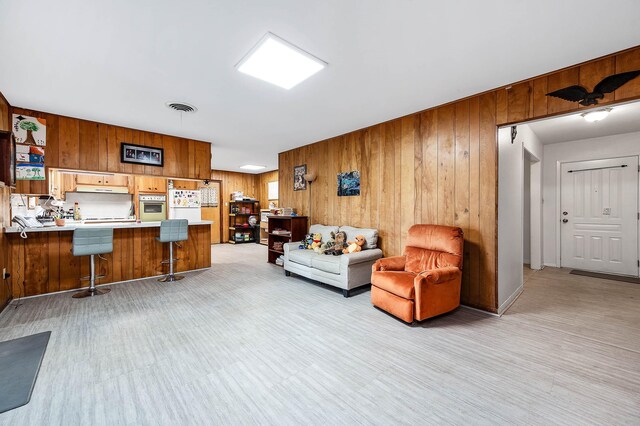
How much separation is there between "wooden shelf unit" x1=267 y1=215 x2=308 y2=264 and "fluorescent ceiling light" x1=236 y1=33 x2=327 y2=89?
2999mm

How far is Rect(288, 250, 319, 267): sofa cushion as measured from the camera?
4242mm

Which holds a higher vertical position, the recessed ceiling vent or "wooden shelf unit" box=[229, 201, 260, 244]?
the recessed ceiling vent

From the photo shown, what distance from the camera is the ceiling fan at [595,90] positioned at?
2.27 m

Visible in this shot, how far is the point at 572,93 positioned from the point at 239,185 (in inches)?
353

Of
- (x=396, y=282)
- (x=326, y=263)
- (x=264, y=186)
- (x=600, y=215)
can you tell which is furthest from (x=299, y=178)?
(x=600, y=215)

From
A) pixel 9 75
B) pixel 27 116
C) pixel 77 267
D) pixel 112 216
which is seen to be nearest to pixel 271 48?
pixel 9 75

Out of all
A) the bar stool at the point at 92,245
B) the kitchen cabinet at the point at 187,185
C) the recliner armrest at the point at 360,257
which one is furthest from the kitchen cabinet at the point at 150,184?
the recliner armrest at the point at 360,257

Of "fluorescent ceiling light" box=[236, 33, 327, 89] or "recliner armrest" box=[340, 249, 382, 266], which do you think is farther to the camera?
"recliner armrest" box=[340, 249, 382, 266]

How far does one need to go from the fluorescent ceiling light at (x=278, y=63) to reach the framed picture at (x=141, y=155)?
305 cm

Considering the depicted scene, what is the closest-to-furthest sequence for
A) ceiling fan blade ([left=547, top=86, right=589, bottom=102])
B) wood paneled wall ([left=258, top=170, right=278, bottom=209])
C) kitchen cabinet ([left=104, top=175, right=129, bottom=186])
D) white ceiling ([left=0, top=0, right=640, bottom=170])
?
white ceiling ([left=0, top=0, right=640, bottom=170])
ceiling fan blade ([left=547, top=86, right=589, bottom=102])
kitchen cabinet ([left=104, top=175, right=129, bottom=186])
wood paneled wall ([left=258, top=170, right=278, bottom=209])

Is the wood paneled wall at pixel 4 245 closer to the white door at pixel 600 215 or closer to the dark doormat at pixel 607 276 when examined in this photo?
the dark doormat at pixel 607 276

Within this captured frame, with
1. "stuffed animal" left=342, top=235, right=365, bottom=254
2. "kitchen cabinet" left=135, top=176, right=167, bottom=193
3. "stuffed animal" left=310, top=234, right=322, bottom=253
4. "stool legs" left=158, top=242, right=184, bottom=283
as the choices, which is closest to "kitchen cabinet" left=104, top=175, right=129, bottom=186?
"kitchen cabinet" left=135, top=176, right=167, bottom=193

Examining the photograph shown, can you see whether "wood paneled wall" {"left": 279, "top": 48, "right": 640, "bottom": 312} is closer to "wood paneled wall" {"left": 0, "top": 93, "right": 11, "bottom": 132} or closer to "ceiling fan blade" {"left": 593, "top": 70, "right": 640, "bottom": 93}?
"ceiling fan blade" {"left": 593, "top": 70, "right": 640, "bottom": 93}

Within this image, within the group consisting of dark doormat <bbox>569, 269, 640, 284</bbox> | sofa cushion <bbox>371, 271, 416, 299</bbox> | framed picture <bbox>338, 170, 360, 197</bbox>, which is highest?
framed picture <bbox>338, 170, 360, 197</bbox>
